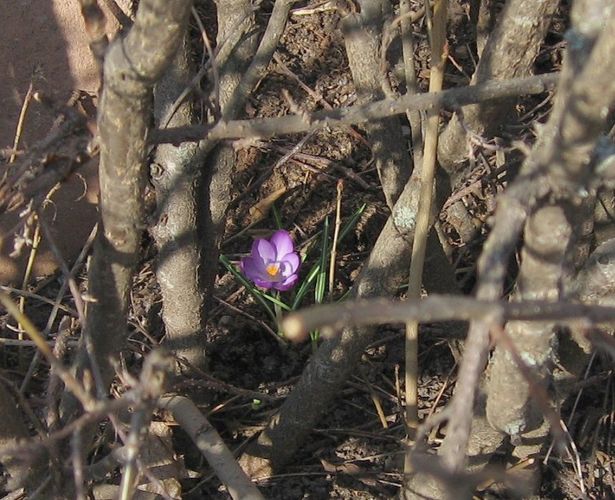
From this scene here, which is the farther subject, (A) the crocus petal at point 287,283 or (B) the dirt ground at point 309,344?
(A) the crocus petal at point 287,283

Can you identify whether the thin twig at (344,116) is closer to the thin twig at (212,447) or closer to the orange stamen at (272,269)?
the thin twig at (212,447)

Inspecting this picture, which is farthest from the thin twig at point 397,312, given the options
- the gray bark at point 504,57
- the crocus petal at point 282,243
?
the crocus petal at point 282,243

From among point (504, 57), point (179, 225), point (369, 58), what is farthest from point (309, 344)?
point (504, 57)

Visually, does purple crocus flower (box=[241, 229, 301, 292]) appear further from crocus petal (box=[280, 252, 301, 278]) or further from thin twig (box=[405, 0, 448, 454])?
thin twig (box=[405, 0, 448, 454])

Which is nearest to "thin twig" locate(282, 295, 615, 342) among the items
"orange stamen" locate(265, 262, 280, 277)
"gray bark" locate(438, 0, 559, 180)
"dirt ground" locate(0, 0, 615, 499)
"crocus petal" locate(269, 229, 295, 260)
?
"gray bark" locate(438, 0, 559, 180)

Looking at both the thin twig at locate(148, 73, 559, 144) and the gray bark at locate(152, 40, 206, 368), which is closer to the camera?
the thin twig at locate(148, 73, 559, 144)

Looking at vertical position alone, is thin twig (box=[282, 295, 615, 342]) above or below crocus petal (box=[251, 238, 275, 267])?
above

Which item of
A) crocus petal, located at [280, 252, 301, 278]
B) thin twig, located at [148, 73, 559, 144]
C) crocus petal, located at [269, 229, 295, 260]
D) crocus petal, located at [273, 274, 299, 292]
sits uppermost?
thin twig, located at [148, 73, 559, 144]
